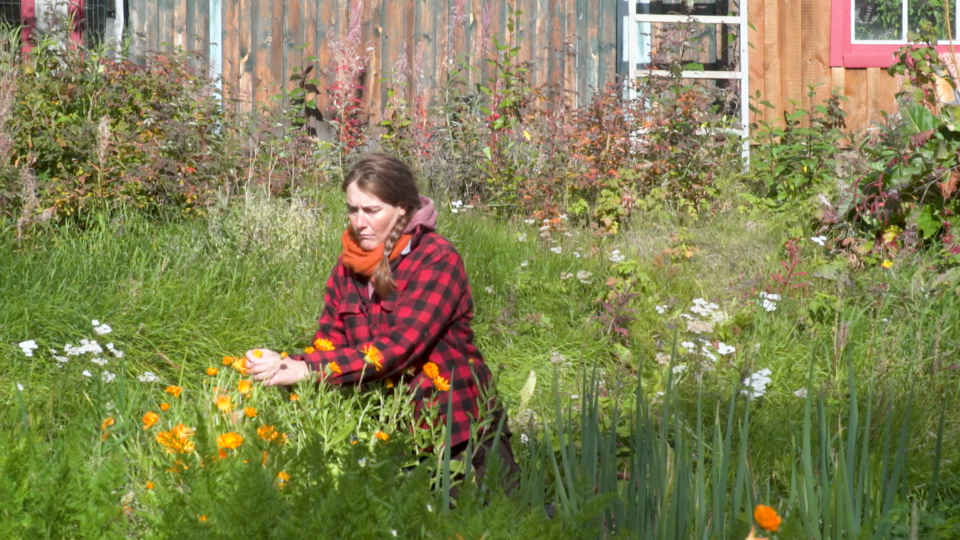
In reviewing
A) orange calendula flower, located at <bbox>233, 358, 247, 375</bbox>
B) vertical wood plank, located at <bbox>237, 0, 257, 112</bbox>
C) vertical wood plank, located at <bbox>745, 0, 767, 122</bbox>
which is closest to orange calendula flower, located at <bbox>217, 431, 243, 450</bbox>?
orange calendula flower, located at <bbox>233, 358, 247, 375</bbox>

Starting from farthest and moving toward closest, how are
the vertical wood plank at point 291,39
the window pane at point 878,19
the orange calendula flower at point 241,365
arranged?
1. the window pane at point 878,19
2. the vertical wood plank at point 291,39
3. the orange calendula flower at point 241,365

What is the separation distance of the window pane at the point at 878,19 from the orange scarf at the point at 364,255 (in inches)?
263

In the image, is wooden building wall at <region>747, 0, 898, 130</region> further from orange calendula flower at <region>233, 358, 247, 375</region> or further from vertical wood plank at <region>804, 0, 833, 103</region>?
orange calendula flower at <region>233, 358, 247, 375</region>

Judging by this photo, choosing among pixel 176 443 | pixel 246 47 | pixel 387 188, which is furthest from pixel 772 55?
pixel 176 443

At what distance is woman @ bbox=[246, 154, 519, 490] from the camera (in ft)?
9.41

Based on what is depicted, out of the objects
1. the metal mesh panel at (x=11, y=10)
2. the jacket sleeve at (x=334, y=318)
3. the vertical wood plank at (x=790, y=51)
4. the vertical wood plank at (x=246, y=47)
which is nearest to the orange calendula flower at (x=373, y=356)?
the jacket sleeve at (x=334, y=318)

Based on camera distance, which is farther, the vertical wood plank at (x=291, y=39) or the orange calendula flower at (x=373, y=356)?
the vertical wood plank at (x=291, y=39)

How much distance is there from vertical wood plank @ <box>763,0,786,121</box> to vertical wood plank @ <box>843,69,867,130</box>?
0.56m

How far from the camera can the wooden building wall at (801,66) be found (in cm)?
847

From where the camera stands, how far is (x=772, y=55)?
27.8 feet

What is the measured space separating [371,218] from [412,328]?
42cm

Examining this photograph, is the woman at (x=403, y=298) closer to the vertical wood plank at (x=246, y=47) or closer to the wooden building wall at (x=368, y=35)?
the wooden building wall at (x=368, y=35)

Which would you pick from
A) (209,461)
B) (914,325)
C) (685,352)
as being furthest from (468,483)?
(914,325)

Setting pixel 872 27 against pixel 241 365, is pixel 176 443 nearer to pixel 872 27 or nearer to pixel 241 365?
pixel 241 365
